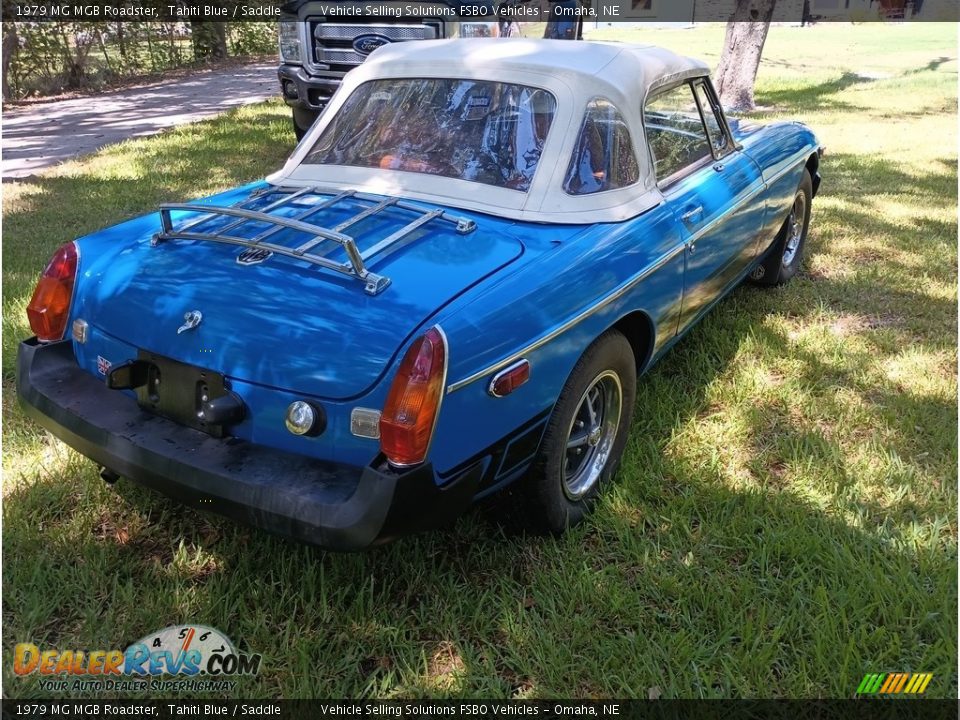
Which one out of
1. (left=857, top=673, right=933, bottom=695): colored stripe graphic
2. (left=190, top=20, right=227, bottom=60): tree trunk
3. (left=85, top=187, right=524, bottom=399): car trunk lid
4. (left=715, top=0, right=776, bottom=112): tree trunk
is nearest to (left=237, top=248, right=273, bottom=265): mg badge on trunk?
(left=85, top=187, right=524, bottom=399): car trunk lid

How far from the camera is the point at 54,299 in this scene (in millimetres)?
2695

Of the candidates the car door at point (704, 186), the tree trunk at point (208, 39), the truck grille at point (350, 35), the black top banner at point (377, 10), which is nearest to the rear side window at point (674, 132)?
the car door at point (704, 186)

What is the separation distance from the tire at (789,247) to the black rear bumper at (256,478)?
10.9 feet

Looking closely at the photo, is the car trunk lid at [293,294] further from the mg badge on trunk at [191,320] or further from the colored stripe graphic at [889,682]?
the colored stripe graphic at [889,682]

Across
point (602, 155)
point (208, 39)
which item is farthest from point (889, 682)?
point (208, 39)

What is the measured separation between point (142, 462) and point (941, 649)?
8.05 ft

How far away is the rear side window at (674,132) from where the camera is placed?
3.34 meters

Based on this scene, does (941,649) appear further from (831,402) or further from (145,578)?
(145,578)

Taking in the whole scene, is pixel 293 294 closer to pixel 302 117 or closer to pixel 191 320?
pixel 191 320

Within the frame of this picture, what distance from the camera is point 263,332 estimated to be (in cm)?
221

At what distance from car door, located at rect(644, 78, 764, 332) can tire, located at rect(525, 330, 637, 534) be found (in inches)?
24.9

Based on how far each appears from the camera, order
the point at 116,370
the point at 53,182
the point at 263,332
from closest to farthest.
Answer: the point at 263,332 → the point at 116,370 → the point at 53,182

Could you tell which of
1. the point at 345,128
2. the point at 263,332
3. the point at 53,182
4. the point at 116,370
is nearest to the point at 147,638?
the point at 116,370

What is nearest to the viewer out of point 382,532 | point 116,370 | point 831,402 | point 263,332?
point 382,532
